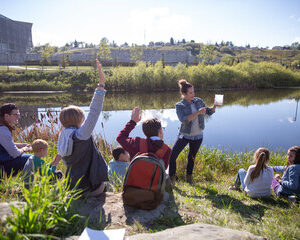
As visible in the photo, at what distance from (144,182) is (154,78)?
20.9 meters

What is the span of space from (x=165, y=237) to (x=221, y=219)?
2.74 feet

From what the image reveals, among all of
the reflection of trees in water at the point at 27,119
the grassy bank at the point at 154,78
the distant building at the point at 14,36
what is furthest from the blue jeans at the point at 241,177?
the distant building at the point at 14,36

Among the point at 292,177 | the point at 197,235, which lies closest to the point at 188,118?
the point at 292,177

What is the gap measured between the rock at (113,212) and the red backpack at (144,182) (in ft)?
0.23

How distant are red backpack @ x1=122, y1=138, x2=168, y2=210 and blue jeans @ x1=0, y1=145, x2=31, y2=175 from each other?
62.8 inches

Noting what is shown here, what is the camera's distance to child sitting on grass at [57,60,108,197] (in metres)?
2.39

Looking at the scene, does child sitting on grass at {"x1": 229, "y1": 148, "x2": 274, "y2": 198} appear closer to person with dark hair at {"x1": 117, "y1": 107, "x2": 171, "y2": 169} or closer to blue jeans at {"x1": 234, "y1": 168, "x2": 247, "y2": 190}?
blue jeans at {"x1": 234, "y1": 168, "x2": 247, "y2": 190}

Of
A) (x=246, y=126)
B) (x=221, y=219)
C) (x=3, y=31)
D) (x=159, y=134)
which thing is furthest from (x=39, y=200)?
(x=3, y=31)

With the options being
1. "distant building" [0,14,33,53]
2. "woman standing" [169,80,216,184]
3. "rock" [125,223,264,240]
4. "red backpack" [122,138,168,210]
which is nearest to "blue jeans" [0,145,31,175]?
"red backpack" [122,138,168,210]

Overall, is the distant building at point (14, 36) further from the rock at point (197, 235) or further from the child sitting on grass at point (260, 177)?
the rock at point (197, 235)

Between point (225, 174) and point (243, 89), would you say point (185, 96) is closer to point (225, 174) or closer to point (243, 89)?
point (225, 174)

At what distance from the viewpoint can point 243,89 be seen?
82.6 feet

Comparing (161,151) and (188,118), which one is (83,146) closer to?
(161,151)

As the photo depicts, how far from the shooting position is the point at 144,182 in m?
2.54
